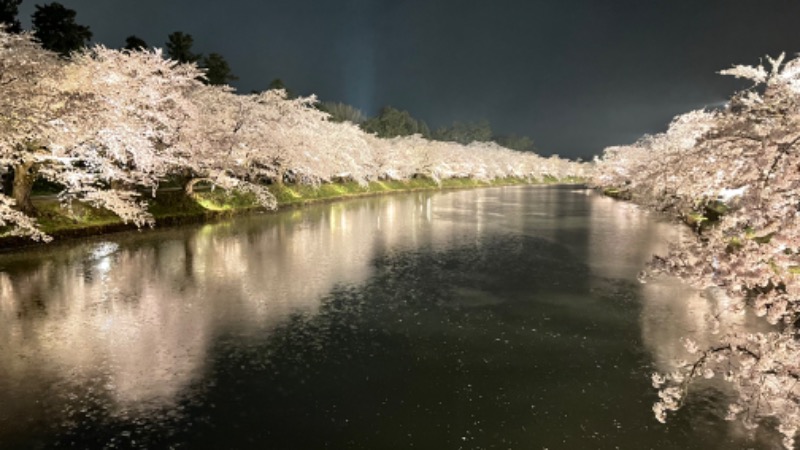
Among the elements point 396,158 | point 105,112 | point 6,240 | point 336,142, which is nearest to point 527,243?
point 105,112

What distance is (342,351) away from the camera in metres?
11.6

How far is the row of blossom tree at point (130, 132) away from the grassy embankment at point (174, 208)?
81 centimetres

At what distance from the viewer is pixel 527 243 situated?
27859 millimetres

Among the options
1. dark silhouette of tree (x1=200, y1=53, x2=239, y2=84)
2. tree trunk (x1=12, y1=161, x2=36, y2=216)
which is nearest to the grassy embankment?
tree trunk (x1=12, y1=161, x2=36, y2=216)

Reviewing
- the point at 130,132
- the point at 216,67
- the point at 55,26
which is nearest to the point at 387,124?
the point at 216,67

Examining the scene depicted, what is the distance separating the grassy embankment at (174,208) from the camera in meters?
26.5

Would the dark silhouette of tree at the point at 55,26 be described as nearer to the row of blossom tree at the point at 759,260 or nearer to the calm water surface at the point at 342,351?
the calm water surface at the point at 342,351

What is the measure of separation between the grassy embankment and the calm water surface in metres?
3.19

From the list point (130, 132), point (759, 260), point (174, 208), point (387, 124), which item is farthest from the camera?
point (387, 124)

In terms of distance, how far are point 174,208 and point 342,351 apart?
92.4ft

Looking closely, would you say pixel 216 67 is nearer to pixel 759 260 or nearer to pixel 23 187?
pixel 23 187

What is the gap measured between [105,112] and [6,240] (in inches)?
291

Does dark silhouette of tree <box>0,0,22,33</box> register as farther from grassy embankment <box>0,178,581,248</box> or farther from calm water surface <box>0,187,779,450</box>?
calm water surface <box>0,187,779,450</box>

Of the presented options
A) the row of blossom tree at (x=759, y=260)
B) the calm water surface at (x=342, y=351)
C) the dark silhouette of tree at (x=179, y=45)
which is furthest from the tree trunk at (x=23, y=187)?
the dark silhouette of tree at (x=179, y=45)
